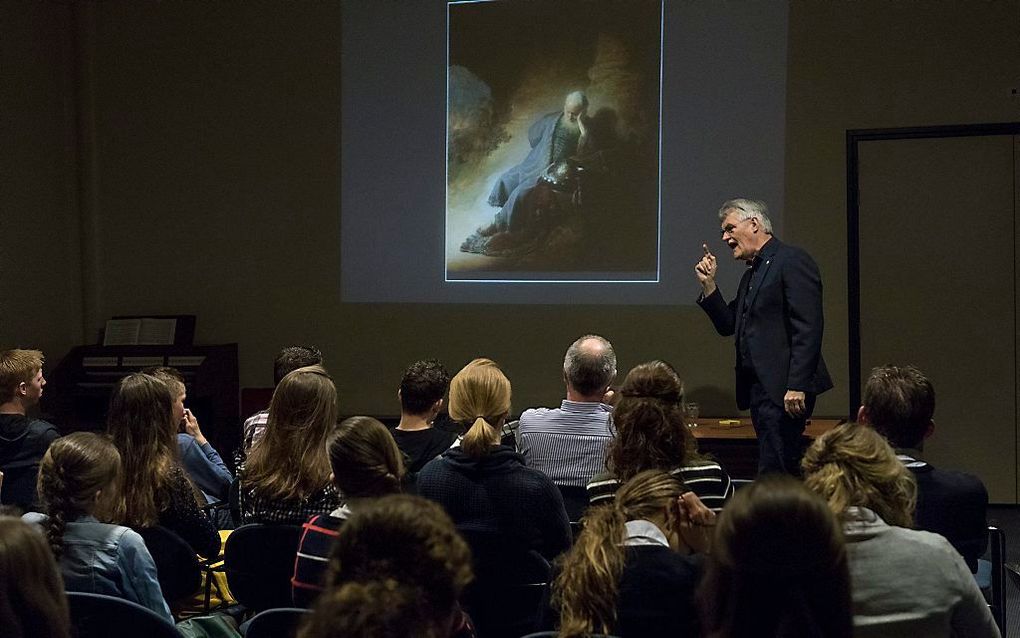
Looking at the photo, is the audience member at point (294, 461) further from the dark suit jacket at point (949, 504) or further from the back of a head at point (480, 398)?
the dark suit jacket at point (949, 504)

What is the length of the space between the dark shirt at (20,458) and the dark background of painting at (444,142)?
276 centimetres

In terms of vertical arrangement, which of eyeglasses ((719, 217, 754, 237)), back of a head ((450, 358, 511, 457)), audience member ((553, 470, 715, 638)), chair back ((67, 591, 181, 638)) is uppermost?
eyeglasses ((719, 217, 754, 237))

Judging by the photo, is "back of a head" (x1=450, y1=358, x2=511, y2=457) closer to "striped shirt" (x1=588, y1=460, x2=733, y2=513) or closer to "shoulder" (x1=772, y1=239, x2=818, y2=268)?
"striped shirt" (x1=588, y1=460, x2=733, y2=513)

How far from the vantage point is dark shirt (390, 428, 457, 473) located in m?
2.98

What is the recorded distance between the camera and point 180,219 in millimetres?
6012

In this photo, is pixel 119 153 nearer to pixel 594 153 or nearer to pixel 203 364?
pixel 203 364

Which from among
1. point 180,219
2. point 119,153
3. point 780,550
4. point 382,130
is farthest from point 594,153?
point 780,550

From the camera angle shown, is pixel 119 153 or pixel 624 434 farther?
pixel 119 153

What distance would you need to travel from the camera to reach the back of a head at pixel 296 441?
101 inches

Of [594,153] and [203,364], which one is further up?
[594,153]

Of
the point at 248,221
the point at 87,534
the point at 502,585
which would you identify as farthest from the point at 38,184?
the point at 502,585

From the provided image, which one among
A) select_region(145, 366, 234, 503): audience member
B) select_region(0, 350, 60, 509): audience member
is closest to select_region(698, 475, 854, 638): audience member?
select_region(145, 366, 234, 503): audience member

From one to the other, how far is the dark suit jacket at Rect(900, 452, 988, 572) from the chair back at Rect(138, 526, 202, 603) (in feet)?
5.81

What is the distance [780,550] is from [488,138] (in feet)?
14.8
